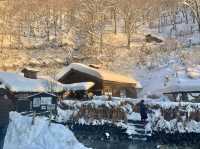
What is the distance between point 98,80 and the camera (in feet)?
156

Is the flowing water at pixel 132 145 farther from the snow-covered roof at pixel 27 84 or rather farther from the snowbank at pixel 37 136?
the snow-covered roof at pixel 27 84

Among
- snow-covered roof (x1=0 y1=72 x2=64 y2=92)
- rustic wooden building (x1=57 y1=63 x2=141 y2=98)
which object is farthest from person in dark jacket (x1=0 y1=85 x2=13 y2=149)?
rustic wooden building (x1=57 y1=63 x2=141 y2=98)

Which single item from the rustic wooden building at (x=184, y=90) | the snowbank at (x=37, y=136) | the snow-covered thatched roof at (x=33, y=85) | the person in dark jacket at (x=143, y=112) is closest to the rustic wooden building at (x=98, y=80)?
the snow-covered thatched roof at (x=33, y=85)

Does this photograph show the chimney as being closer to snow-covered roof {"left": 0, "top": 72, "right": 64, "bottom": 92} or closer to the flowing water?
snow-covered roof {"left": 0, "top": 72, "right": 64, "bottom": 92}

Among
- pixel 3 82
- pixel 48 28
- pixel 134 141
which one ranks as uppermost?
pixel 48 28

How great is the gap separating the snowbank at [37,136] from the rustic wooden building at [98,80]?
3038 centimetres

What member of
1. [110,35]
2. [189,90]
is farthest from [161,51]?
[189,90]

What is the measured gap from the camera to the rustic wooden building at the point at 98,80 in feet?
156

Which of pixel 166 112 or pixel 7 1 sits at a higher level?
pixel 7 1

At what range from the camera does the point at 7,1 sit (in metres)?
93.8

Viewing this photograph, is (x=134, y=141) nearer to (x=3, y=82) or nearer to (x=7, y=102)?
(x=3, y=82)

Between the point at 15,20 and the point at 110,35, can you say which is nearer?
the point at 110,35

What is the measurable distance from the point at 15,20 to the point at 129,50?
1027 inches

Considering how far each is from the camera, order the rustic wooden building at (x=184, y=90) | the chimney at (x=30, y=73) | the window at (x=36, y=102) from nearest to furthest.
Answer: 1. the rustic wooden building at (x=184, y=90)
2. the window at (x=36, y=102)
3. the chimney at (x=30, y=73)
